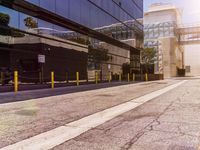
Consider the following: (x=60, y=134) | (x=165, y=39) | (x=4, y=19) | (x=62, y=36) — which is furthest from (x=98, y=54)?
(x=165, y=39)

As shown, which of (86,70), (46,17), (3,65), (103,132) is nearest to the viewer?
(103,132)

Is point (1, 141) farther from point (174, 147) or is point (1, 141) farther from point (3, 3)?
point (3, 3)

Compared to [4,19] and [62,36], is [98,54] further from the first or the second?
[4,19]

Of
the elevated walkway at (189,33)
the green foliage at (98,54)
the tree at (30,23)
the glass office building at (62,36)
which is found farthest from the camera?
the elevated walkway at (189,33)

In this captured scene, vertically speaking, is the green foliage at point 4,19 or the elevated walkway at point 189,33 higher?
the elevated walkway at point 189,33

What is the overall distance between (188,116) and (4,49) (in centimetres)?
1443

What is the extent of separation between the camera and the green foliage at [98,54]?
100ft

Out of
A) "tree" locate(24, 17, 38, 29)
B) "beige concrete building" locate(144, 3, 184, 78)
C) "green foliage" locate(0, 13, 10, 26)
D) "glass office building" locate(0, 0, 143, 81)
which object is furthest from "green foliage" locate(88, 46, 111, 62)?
"beige concrete building" locate(144, 3, 184, 78)

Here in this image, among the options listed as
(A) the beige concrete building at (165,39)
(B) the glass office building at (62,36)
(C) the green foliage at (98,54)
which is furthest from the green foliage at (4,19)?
(A) the beige concrete building at (165,39)

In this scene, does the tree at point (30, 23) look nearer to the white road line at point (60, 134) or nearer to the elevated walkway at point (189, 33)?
the white road line at point (60, 134)

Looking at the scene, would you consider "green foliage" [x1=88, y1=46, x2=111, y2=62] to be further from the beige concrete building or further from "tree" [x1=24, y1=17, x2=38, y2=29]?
the beige concrete building

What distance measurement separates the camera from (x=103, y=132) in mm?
5621

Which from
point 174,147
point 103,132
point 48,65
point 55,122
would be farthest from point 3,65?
point 174,147

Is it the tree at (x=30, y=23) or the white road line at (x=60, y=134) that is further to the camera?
the tree at (x=30, y=23)
